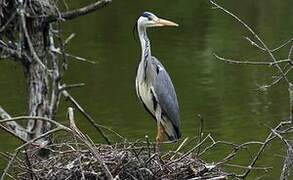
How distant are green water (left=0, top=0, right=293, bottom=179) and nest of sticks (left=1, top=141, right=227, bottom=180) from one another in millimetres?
4463

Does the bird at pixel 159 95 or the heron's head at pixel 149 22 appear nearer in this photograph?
the heron's head at pixel 149 22

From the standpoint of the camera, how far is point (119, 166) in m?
4.22

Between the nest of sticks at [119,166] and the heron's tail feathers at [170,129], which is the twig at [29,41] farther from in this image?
the heron's tail feathers at [170,129]

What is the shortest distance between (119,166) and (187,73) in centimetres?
950

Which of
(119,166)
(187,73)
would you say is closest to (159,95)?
(119,166)

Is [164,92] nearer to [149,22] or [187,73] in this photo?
[149,22]

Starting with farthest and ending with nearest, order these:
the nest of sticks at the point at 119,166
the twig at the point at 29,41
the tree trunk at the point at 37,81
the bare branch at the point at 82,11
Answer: the tree trunk at the point at 37,81
the bare branch at the point at 82,11
the twig at the point at 29,41
the nest of sticks at the point at 119,166

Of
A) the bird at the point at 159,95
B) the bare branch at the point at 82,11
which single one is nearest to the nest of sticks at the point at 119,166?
the bare branch at the point at 82,11

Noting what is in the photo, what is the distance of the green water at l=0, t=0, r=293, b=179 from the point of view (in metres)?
10.8

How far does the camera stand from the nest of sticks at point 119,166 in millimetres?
4152

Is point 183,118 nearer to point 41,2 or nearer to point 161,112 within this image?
point 161,112

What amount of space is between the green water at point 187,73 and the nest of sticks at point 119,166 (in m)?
4.46

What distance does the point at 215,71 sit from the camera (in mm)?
13875

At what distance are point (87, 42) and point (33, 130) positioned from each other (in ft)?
33.2
